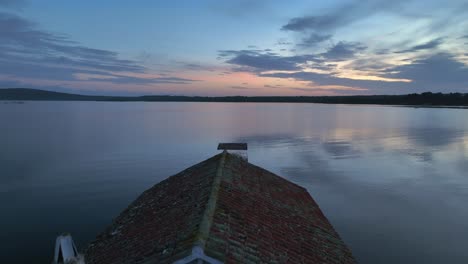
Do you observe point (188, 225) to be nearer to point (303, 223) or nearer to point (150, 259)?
point (150, 259)

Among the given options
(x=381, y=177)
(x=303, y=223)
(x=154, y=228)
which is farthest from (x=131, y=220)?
(x=381, y=177)

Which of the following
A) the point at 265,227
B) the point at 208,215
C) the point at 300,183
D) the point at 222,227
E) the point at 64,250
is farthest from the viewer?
the point at 300,183

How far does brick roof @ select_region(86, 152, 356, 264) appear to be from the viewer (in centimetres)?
783

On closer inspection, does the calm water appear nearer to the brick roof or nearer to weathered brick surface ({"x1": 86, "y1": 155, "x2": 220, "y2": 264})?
the brick roof

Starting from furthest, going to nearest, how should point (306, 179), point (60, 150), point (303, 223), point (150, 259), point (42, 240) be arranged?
point (60, 150) → point (306, 179) → point (42, 240) → point (303, 223) → point (150, 259)

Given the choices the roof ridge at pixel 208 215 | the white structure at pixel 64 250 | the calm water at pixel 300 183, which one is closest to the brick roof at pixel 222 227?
the roof ridge at pixel 208 215

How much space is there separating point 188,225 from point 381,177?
1396 inches

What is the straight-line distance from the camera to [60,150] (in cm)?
5375

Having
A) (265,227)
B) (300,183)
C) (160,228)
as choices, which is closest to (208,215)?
(160,228)

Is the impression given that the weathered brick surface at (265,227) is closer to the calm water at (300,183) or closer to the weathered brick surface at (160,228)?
the weathered brick surface at (160,228)

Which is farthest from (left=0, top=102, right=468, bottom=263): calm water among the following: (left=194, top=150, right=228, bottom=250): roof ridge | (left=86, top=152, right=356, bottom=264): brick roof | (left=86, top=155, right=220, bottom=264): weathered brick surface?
(left=194, top=150, right=228, bottom=250): roof ridge

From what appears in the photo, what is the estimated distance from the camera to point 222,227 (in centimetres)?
855

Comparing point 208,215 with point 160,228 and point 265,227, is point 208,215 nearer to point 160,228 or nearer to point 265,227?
point 160,228

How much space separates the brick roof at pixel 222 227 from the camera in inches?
308
